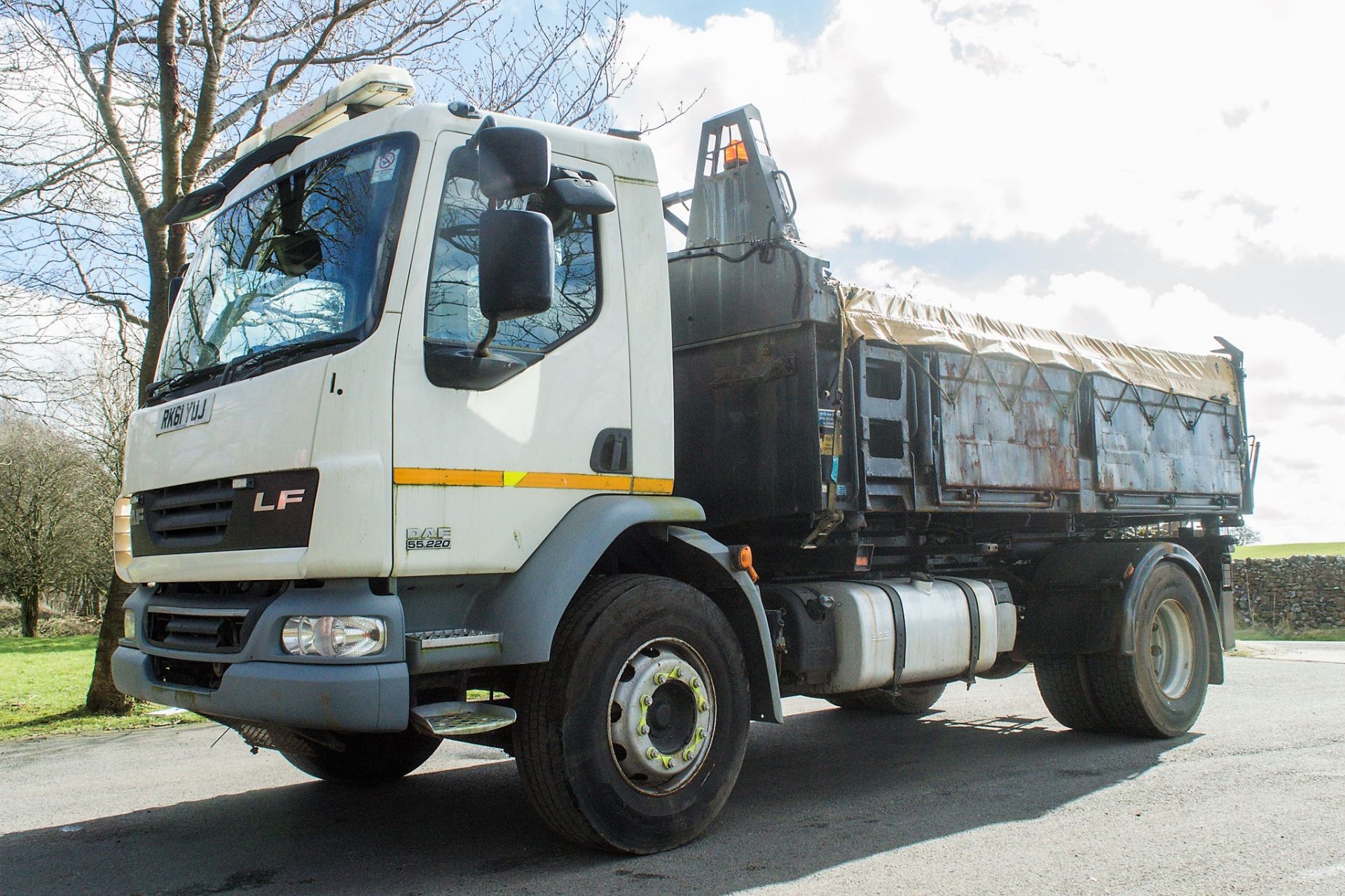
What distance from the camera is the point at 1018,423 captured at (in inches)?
281

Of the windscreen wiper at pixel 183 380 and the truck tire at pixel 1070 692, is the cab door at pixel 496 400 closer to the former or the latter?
the windscreen wiper at pixel 183 380

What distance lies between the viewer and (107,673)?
9.95 meters

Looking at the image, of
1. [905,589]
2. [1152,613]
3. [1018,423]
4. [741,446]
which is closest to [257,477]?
[741,446]

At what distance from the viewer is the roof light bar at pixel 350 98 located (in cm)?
496

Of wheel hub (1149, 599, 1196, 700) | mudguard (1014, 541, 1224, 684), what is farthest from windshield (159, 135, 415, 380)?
wheel hub (1149, 599, 1196, 700)

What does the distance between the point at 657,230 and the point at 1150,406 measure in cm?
461

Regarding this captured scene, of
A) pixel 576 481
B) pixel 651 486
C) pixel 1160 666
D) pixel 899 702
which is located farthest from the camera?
pixel 899 702

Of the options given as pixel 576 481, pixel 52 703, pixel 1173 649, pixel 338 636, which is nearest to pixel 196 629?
pixel 338 636

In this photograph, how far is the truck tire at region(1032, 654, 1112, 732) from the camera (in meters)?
7.66

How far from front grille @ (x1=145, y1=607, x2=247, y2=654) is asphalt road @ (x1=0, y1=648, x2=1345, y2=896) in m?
0.93

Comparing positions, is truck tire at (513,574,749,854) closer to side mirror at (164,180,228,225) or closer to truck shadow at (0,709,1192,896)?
truck shadow at (0,709,1192,896)

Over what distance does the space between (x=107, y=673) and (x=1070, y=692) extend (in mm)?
8047

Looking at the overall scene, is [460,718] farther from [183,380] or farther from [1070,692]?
[1070,692]

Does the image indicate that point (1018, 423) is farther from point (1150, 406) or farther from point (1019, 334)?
point (1150, 406)
